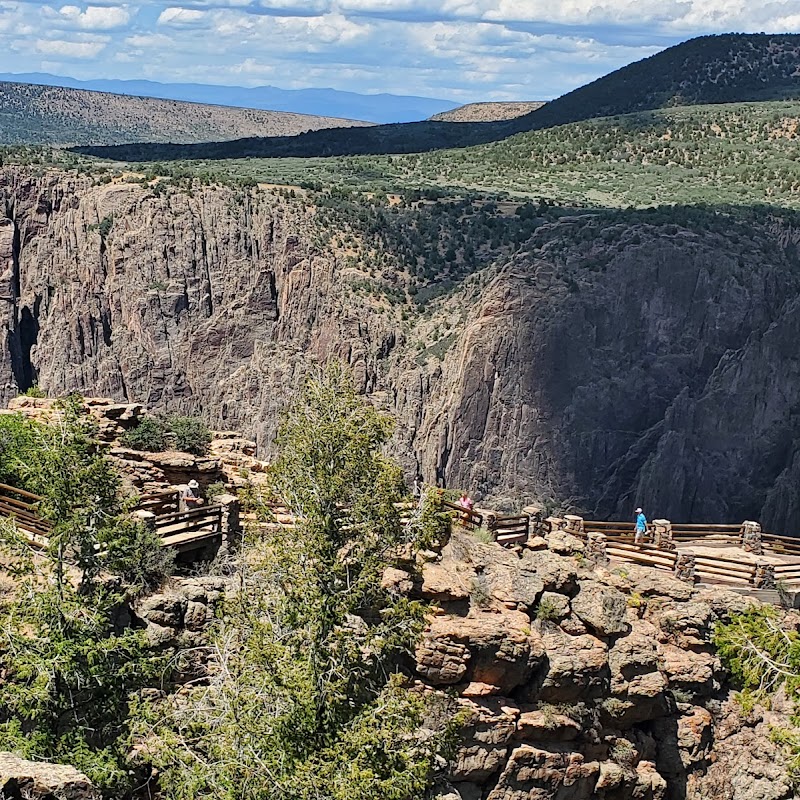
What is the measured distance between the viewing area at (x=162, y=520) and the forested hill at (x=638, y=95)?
66.6 meters

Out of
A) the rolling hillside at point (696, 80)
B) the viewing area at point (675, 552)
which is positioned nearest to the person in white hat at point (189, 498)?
the viewing area at point (675, 552)

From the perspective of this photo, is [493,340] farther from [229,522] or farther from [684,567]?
[229,522]

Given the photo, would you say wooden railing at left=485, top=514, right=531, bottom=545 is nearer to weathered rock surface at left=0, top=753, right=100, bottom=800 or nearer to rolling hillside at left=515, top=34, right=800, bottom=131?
Answer: weathered rock surface at left=0, top=753, right=100, bottom=800

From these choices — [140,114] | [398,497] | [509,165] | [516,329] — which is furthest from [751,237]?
[140,114]

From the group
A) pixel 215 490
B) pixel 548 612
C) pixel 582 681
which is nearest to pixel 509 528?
pixel 548 612

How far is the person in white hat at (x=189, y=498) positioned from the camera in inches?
850

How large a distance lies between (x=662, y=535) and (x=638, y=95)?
68212 mm

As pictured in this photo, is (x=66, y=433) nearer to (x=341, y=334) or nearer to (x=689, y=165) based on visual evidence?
(x=341, y=334)

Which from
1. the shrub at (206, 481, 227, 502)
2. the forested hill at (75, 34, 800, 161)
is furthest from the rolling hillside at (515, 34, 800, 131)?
the shrub at (206, 481, 227, 502)

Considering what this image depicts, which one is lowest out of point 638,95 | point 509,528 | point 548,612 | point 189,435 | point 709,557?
point 709,557

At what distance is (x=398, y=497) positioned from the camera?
17.2 meters

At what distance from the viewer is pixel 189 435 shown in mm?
26203

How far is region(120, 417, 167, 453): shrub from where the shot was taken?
24.6 meters

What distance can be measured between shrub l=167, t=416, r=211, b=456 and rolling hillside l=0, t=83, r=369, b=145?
129m
